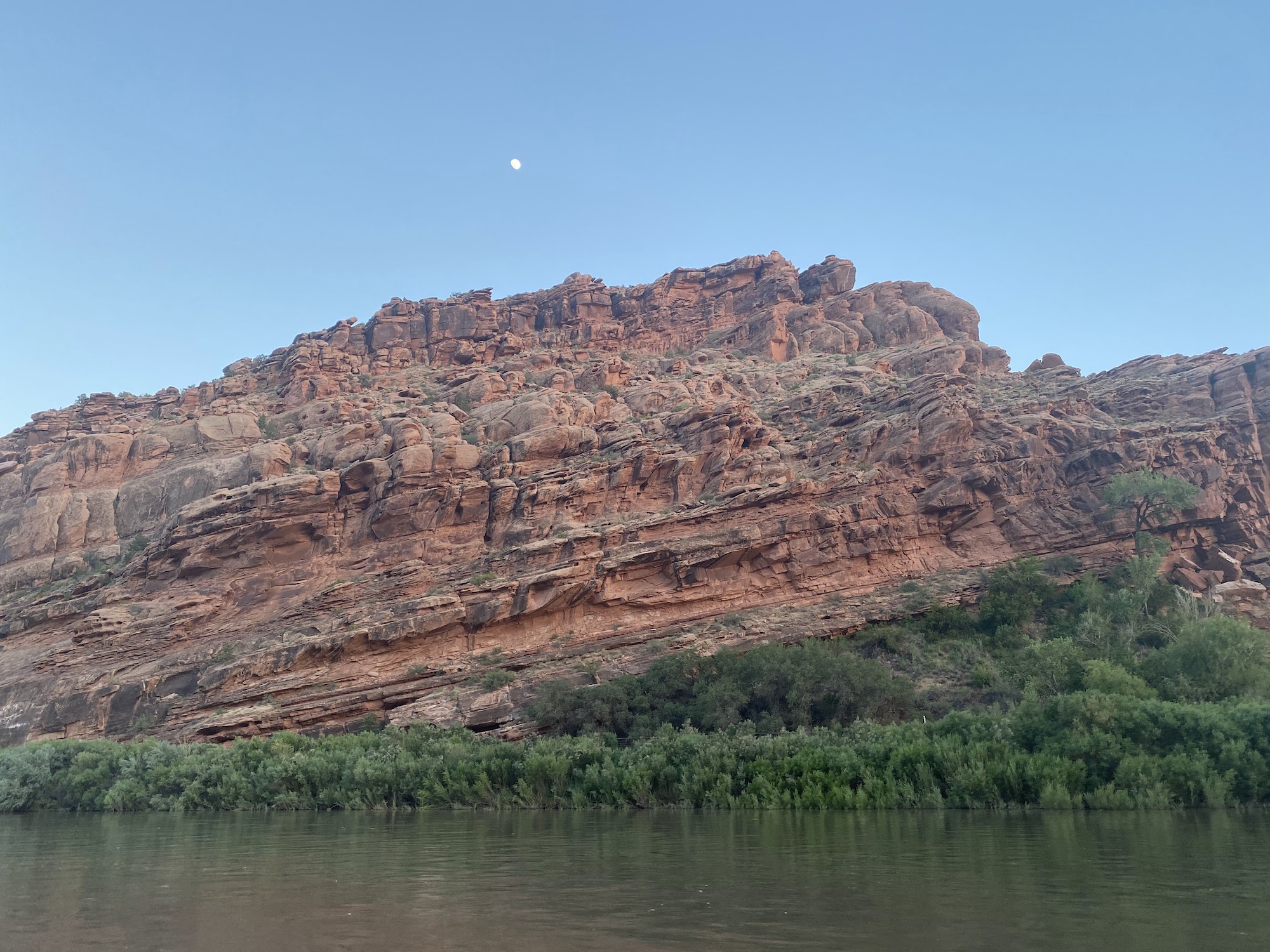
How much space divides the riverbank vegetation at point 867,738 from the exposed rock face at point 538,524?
294 centimetres

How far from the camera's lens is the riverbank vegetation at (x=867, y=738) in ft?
76.6

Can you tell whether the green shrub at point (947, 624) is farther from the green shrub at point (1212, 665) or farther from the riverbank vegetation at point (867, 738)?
the green shrub at point (1212, 665)

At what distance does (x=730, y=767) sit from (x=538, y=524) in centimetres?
2453

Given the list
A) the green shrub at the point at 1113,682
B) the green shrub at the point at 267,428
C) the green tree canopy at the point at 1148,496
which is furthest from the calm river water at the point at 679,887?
the green shrub at the point at 267,428

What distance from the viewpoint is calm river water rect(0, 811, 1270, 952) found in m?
8.91

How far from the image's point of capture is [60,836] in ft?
79.1

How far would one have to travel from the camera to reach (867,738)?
92.0 feet

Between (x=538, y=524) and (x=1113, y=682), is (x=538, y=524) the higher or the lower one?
the higher one

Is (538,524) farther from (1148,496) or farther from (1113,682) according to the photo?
(1148,496)

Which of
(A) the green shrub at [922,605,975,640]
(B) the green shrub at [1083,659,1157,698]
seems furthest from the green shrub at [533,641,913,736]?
(B) the green shrub at [1083,659,1157,698]

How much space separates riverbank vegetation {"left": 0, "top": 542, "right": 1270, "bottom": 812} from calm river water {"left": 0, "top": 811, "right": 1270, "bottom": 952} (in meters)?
2.43

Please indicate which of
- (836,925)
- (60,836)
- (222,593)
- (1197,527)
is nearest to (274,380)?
(222,593)

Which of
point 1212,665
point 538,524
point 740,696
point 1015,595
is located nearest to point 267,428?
point 538,524

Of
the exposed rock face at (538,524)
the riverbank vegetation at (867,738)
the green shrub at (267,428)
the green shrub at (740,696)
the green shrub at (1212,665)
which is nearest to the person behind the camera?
the riverbank vegetation at (867,738)
